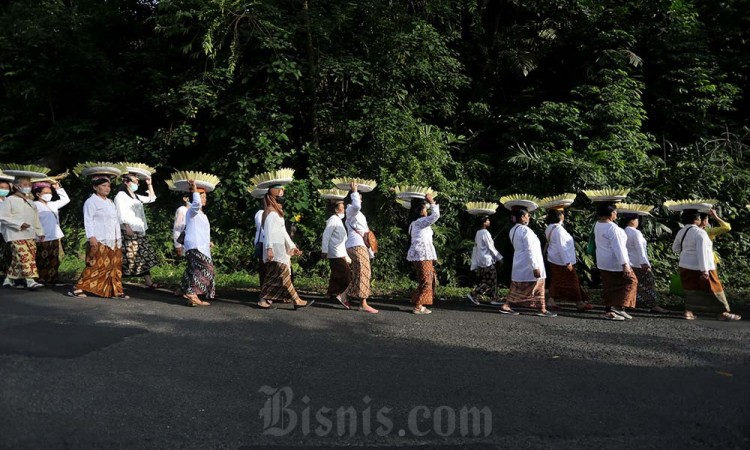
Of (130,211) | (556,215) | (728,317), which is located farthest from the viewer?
(556,215)

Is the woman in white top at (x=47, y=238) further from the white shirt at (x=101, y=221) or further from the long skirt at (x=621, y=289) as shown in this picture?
the long skirt at (x=621, y=289)

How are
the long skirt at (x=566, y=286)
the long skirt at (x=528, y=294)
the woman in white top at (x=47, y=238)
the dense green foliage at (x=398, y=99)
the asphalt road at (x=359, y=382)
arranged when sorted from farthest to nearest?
the dense green foliage at (x=398, y=99), the woman in white top at (x=47, y=238), the long skirt at (x=566, y=286), the long skirt at (x=528, y=294), the asphalt road at (x=359, y=382)

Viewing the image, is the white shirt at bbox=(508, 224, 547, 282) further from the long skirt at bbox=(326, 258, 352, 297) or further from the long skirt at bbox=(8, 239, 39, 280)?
the long skirt at bbox=(8, 239, 39, 280)

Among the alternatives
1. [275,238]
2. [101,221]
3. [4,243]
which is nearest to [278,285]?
[275,238]

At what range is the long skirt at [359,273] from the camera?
7.91 metres

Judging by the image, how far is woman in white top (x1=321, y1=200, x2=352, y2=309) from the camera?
827 cm

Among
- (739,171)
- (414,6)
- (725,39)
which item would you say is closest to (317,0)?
(414,6)

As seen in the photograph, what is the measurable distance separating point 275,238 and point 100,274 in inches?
109

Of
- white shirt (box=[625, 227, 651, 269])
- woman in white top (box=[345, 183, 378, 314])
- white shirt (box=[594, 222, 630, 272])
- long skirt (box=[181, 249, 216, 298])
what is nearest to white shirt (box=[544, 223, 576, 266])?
white shirt (box=[594, 222, 630, 272])

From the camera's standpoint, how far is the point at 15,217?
8727mm

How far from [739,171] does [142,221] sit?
12.0 metres

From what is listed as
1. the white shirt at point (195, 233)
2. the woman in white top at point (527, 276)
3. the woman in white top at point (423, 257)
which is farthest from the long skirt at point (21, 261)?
the woman in white top at point (527, 276)

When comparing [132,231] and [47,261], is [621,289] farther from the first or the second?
[47,261]

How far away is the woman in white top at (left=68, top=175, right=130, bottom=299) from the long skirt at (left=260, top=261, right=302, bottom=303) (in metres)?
2.27
